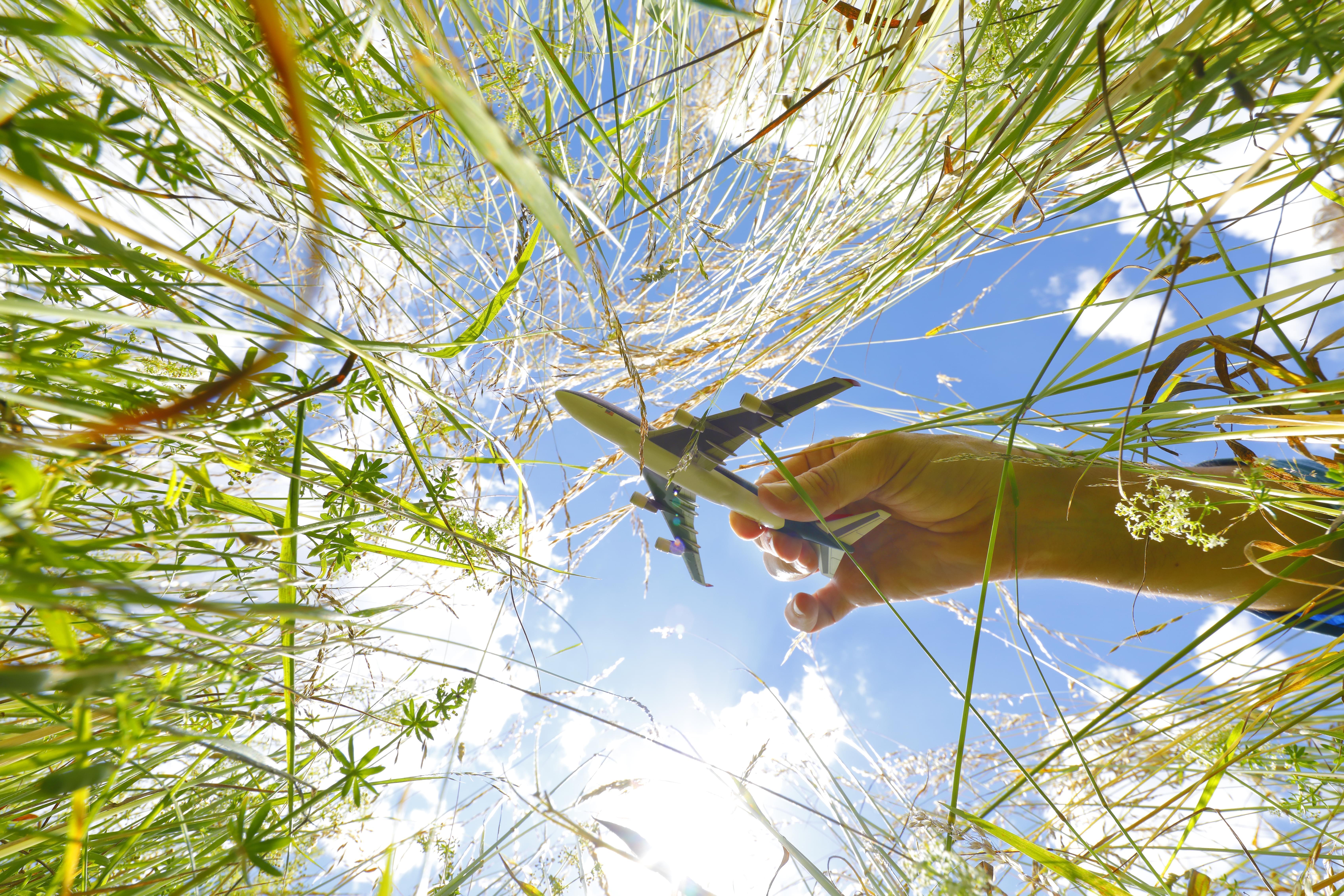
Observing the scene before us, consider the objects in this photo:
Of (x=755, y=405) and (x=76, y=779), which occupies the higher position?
(x=755, y=405)

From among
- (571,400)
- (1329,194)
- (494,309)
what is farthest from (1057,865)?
(571,400)

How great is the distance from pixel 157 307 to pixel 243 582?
16.2 inches

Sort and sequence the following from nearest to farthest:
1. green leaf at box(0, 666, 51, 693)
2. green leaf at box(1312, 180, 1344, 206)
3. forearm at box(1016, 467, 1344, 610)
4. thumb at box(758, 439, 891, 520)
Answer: green leaf at box(0, 666, 51, 693) → green leaf at box(1312, 180, 1344, 206) → forearm at box(1016, 467, 1344, 610) → thumb at box(758, 439, 891, 520)

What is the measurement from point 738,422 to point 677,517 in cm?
44

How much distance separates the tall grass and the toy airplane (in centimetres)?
14

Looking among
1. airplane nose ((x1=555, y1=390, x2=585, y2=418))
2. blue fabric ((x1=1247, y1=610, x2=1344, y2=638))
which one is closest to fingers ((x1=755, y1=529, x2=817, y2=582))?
airplane nose ((x1=555, y1=390, x2=585, y2=418))

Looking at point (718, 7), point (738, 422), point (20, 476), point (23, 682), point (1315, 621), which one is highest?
point (738, 422)

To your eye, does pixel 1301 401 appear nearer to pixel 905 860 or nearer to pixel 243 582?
pixel 905 860

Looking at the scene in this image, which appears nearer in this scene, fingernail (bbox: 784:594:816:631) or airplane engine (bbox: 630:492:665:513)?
airplane engine (bbox: 630:492:665:513)

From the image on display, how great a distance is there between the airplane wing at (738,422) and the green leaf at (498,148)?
3.51 ft

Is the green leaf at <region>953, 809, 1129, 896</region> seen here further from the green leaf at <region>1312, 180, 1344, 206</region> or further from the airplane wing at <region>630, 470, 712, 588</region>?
the airplane wing at <region>630, 470, 712, 588</region>

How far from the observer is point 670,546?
1.81 meters

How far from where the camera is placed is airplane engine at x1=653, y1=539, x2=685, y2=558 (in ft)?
5.88

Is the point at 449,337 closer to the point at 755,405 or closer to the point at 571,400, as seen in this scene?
the point at 571,400
